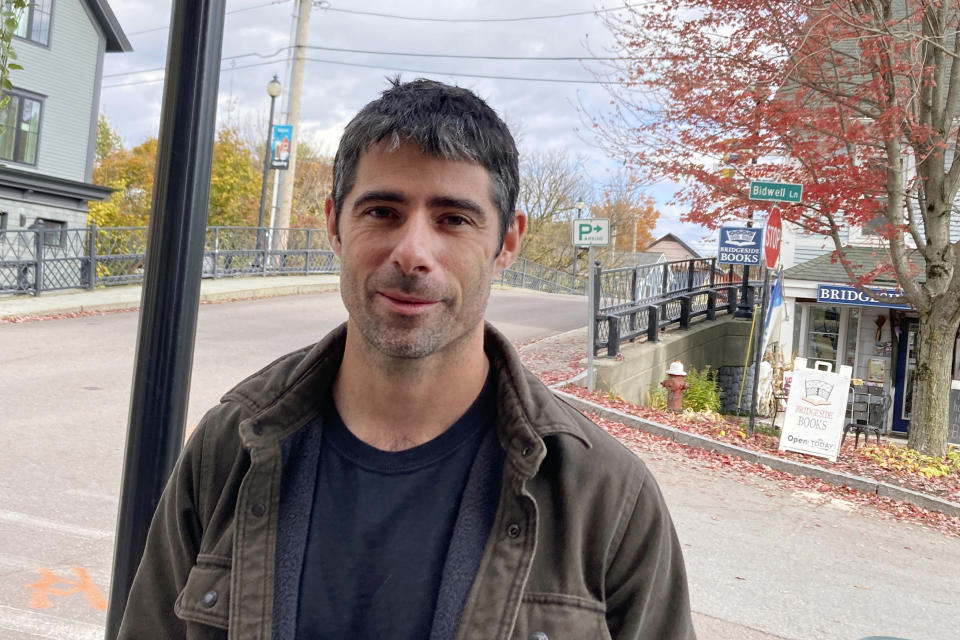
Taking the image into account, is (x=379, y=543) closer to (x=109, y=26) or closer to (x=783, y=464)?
(x=783, y=464)

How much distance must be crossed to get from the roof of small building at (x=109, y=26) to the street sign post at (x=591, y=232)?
19.4 m

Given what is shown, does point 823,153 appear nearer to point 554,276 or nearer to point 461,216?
point 461,216

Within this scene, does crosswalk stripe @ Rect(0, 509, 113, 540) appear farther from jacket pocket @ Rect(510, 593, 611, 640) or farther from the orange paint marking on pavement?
jacket pocket @ Rect(510, 593, 611, 640)

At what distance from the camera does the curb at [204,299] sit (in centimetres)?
1623

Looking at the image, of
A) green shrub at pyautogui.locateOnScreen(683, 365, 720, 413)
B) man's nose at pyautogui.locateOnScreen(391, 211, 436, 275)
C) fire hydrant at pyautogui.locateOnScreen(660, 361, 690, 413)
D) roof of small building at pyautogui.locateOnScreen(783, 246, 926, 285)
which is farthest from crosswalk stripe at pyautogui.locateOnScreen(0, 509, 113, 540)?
roof of small building at pyautogui.locateOnScreen(783, 246, 926, 285)

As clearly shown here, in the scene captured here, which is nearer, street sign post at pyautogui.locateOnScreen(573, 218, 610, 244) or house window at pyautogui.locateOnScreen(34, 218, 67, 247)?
street sign post at pyautogui.locateOnScreen(573, 218, 610, 244)

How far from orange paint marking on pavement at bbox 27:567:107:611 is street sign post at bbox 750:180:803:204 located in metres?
8.30

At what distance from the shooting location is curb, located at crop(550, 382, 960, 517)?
8.66 m

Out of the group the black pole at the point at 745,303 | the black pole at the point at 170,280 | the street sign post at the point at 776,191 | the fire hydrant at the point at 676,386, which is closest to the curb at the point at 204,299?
the fire hydrant at the point at 676,386

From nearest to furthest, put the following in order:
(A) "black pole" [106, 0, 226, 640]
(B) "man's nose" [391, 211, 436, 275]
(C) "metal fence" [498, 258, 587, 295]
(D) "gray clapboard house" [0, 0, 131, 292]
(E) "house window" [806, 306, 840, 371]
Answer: (B) "man's nose" [391, 211, 436, 275] < (A) "black pole" [106, 0, 226, 640] < (E) "house window" [806, 306, 840, 371] < (D) "gray clapboard house" [0, 0, 131, 292] < (C) "metal fence" [498, 258, 587, 295]

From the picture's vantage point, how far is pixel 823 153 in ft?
36.9

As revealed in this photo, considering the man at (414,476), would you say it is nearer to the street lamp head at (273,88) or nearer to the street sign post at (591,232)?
the street sign post at (591,232)

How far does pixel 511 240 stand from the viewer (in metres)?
2.04

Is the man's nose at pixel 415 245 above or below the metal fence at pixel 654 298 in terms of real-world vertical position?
below
